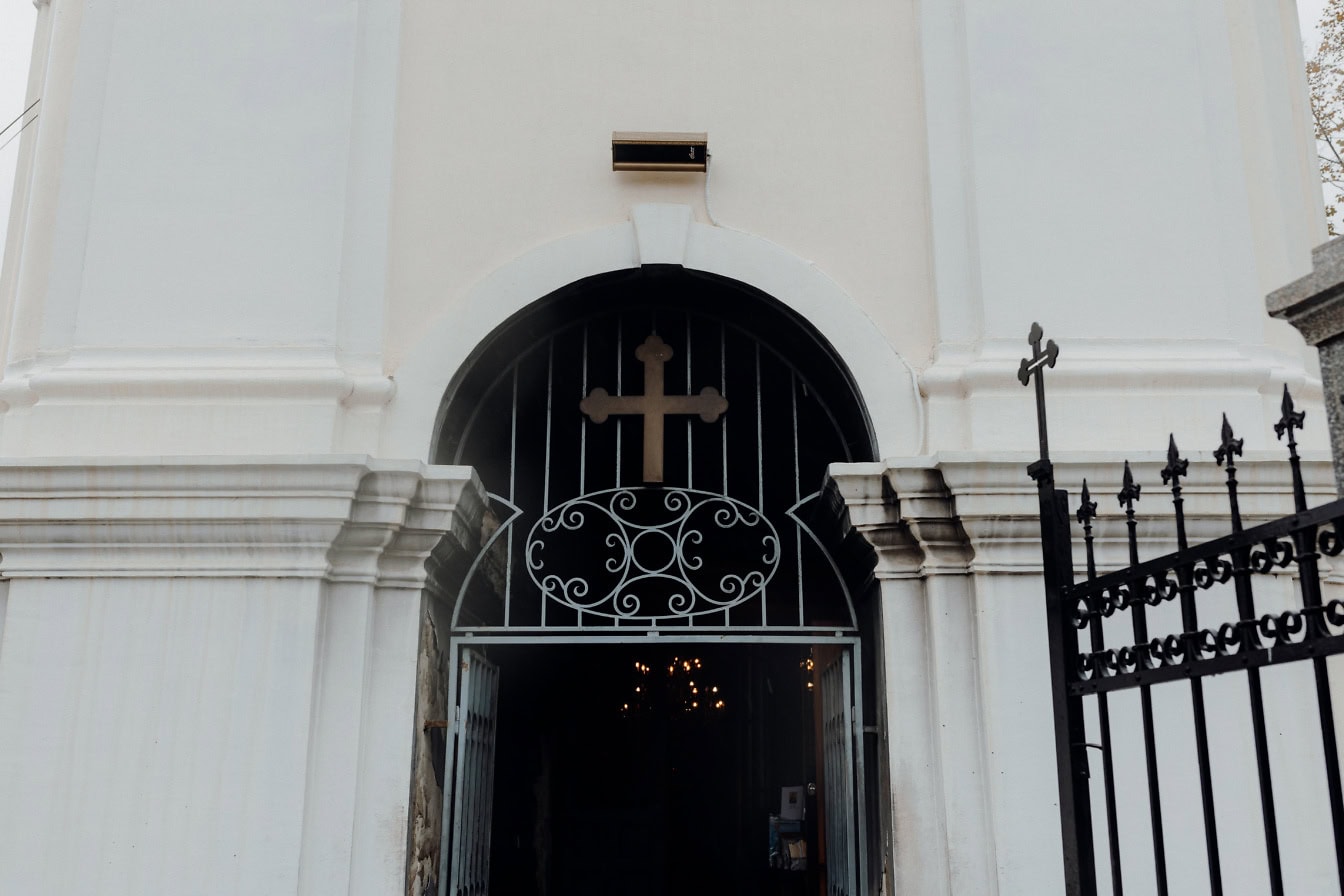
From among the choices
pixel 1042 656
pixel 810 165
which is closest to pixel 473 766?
pixel 1042 656

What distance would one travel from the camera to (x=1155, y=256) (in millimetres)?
5121

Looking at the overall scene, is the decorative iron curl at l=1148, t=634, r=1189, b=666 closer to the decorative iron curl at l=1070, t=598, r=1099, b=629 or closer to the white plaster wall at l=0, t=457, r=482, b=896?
the decorative iron curl at l=1070, t=598, r=1099, b=629

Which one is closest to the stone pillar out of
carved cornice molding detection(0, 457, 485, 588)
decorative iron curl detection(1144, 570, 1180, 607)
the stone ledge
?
the stone ledge

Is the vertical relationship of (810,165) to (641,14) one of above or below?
below

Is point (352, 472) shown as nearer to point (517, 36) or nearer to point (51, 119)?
point (517, 36)

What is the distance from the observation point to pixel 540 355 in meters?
6.17

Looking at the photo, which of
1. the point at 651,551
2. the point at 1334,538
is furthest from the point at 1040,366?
the point at 651,551

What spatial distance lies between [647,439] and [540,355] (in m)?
1.01

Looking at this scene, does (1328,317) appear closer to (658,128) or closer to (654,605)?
(658,128)

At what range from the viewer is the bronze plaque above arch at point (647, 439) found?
531 centimetres

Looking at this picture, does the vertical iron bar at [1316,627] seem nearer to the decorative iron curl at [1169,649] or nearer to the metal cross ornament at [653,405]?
the decorative iron curl at [1169,649]

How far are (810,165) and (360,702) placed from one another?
2871 mm

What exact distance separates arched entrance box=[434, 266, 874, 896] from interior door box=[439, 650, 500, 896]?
16 millimetres

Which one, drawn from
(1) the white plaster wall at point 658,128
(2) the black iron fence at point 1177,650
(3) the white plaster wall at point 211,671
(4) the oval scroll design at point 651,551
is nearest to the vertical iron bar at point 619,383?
(1) the white plaster wall at point 658,128
